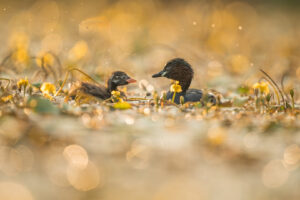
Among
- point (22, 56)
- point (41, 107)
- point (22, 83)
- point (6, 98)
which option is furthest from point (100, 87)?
point (41, 107)

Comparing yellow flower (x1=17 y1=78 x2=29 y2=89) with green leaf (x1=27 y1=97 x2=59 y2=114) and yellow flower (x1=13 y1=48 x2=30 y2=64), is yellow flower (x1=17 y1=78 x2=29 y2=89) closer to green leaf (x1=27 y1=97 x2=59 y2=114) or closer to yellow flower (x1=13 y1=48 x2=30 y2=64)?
green leaf (x1=27 y1=97 x2=59 y2=114)

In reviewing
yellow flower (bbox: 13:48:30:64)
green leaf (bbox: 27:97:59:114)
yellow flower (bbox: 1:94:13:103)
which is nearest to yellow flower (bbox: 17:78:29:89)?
yellow flower (bbox: 1:94:13:103)

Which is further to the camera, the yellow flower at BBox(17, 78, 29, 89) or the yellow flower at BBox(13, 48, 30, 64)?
the yellow flower at BBox(13, 48, 30, 64)

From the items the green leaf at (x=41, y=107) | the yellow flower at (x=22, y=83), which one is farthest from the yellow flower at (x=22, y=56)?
the green leaf at (x=41, y=107)

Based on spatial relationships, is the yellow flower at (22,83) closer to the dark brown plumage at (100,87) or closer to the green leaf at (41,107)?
the dark brown plumage at (100,87)

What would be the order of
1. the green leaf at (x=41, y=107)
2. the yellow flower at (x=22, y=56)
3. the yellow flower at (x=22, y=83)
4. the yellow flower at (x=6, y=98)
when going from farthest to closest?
the yellow flower at (x=22, y=56)
the yellow flower at (x=22, y=83)
the yellow flower at (x=6, y=98)
the green leaf at (x=41, y=107)

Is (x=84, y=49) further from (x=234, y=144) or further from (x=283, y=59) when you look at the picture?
(x=234, y=144)

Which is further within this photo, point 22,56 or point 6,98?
point 22,56

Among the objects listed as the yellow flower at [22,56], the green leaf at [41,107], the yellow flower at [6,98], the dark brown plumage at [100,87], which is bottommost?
the green leaf at [41,107]

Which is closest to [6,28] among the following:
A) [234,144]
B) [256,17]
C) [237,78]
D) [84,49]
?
[84,49]

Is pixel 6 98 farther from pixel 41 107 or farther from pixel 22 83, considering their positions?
pixel 41 107

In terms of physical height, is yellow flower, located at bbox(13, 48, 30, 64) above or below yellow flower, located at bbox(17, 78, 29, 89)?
above
